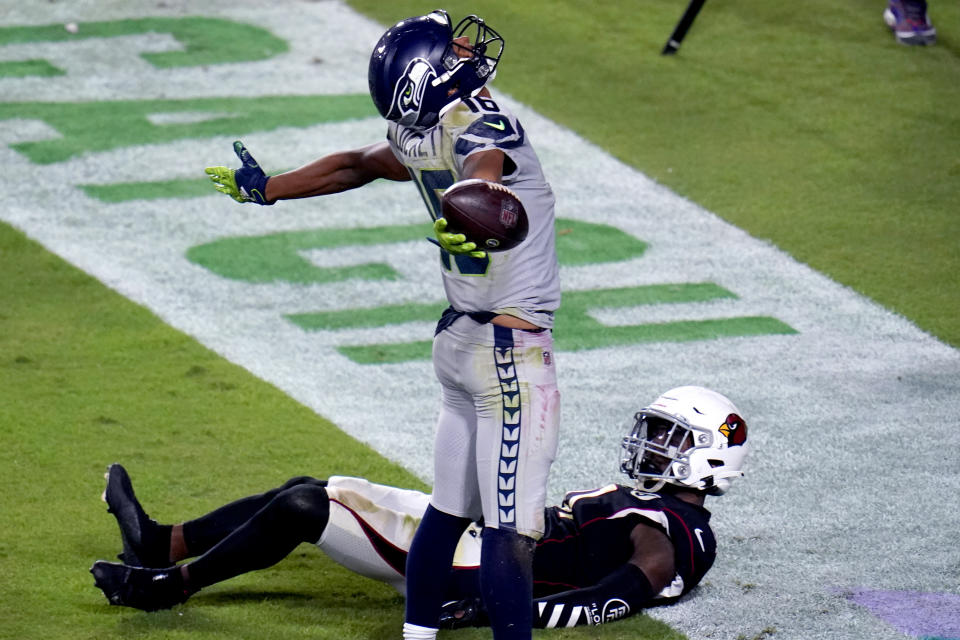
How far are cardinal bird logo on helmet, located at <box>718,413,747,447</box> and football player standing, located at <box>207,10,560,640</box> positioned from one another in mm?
900

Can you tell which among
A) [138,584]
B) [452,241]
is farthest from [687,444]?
[138,584]

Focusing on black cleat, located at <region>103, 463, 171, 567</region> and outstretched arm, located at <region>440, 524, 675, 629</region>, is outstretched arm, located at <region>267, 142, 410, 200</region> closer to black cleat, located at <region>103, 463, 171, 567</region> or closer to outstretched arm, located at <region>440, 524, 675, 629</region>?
black cleat, located at <region>103, 463, 171, 567</region>

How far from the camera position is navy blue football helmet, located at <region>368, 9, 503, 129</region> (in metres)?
3.88

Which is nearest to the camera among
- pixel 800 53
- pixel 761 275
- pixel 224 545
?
pixel 224 545

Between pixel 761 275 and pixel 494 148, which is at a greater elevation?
pixel 494 148

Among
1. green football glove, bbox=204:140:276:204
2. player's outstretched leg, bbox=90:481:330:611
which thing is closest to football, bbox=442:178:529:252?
green football glove, bbox=204:140:276:204

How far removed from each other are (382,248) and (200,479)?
3069mm

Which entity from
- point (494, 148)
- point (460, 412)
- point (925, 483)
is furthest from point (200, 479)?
point (925, 483)

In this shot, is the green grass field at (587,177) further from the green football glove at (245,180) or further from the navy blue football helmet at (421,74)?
the navy blue football helmet at (421,74)

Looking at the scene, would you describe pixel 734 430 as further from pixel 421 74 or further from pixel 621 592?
pixel 421 74

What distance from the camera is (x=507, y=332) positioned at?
396cm

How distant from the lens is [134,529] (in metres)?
4.54

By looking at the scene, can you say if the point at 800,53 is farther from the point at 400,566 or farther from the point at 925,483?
the point at 400,566

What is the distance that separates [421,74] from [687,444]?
1.56 meters
